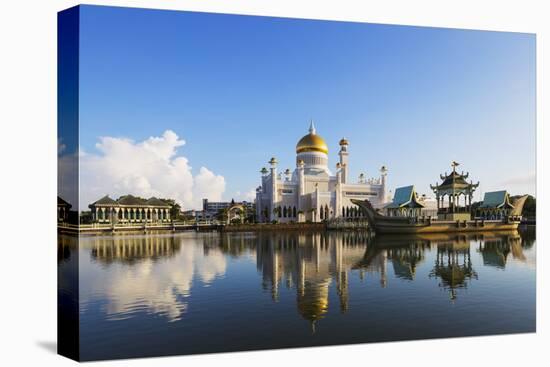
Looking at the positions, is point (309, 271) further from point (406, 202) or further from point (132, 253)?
point (406, 202)

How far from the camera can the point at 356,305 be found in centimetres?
685

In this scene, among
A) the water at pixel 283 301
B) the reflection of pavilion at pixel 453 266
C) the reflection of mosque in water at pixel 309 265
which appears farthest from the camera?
the reflection of pavilion at pixel 453 266

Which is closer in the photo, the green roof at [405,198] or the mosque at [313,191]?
the green roof at [405,198]

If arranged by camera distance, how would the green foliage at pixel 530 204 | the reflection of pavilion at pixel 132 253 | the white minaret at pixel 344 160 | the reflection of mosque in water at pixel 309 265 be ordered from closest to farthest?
the reflection of mosque in water at pixel 309 265 → the green foliage at pixel 530 204 → the reflection of pavilion at pixel 132 253 → the white minaret at pixel 344 160

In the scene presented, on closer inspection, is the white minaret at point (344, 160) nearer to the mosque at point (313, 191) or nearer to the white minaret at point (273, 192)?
the mosque at point (313, 191)

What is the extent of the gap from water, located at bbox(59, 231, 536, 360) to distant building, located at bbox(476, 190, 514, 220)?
4.53 ft

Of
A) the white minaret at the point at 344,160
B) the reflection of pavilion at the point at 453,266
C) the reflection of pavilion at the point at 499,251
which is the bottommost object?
the reflection of pavilion at the point at 499,251

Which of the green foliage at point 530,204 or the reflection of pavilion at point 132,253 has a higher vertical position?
the green foliage at point 530,204

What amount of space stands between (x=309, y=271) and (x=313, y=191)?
63.3ft

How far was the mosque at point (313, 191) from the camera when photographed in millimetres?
28125

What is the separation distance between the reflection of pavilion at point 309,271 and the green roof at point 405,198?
7406mm

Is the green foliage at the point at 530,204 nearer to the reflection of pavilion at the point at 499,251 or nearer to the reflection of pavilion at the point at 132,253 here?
the reflection of pavilion at the point at 499,251

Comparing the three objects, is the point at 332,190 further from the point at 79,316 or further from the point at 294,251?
the point at 79,316

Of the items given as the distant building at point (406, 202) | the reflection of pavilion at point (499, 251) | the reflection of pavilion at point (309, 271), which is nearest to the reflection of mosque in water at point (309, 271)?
the reflection of pavilion at point (309, 271)
